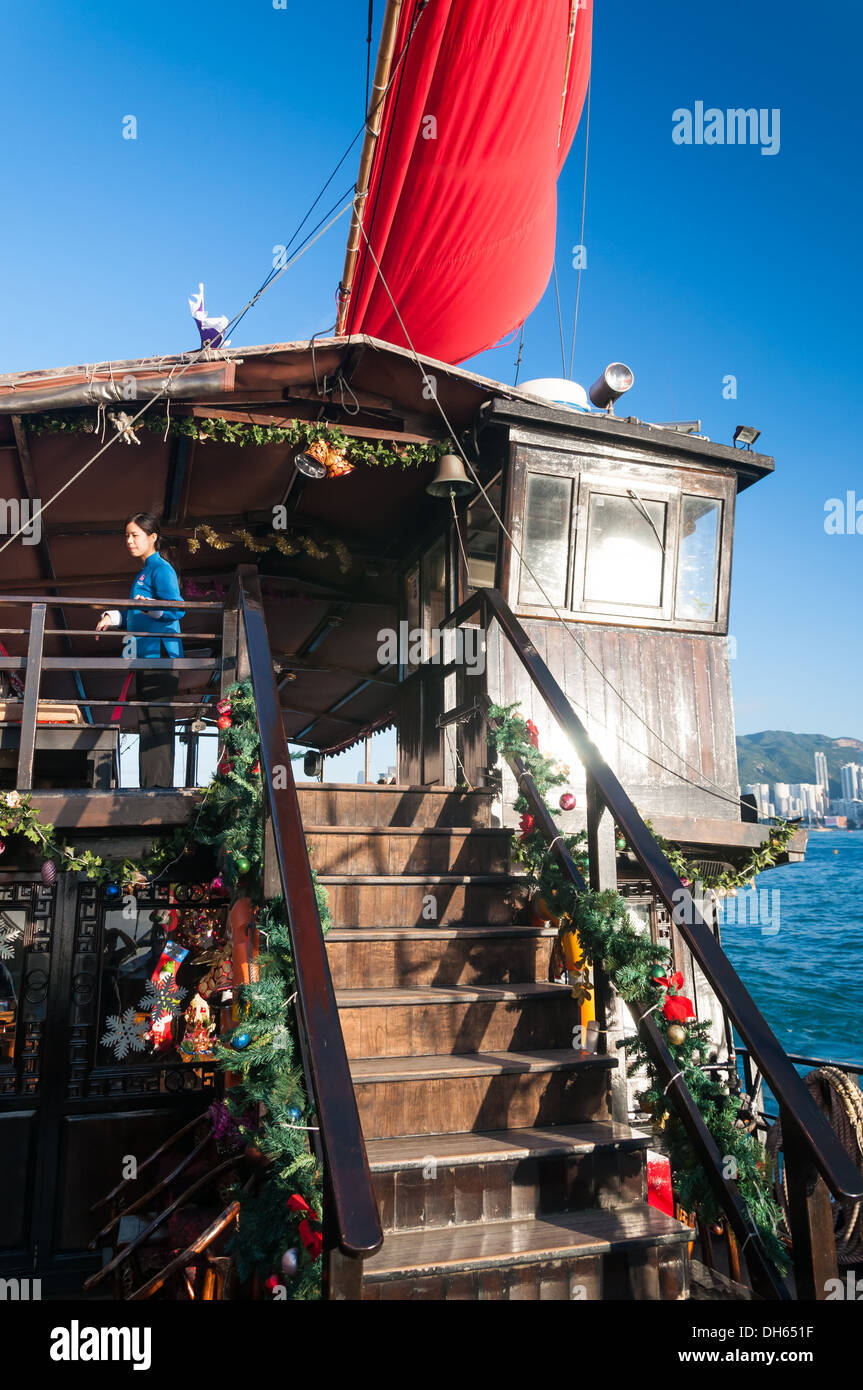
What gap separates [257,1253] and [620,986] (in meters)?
1.71

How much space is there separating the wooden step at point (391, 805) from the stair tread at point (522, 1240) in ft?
8.74

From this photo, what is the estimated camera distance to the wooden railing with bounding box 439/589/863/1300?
2451mm

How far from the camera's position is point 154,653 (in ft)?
19.9

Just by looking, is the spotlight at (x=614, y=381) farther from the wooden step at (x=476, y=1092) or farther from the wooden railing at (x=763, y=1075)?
the wooden step at (x=476, y=1092)

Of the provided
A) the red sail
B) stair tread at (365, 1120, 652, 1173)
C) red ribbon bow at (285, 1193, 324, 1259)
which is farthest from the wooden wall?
the red sail

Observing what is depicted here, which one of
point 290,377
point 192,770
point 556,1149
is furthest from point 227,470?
point 192,770

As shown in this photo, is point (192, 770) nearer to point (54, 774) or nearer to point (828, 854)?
point (54, 774)

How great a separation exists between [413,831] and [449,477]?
3.27 metres

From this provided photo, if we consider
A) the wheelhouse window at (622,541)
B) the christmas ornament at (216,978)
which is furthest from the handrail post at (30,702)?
the wheelhouse window at (622,541)

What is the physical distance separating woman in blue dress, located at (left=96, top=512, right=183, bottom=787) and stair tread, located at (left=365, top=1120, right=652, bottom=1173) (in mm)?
3187

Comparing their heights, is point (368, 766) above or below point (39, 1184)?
above

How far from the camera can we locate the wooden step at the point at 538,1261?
2752mm

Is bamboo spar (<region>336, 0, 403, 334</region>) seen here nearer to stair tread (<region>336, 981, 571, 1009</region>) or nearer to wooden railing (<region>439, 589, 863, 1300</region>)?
wooden railing (<region>439, 589, 863, 1300</region>)
